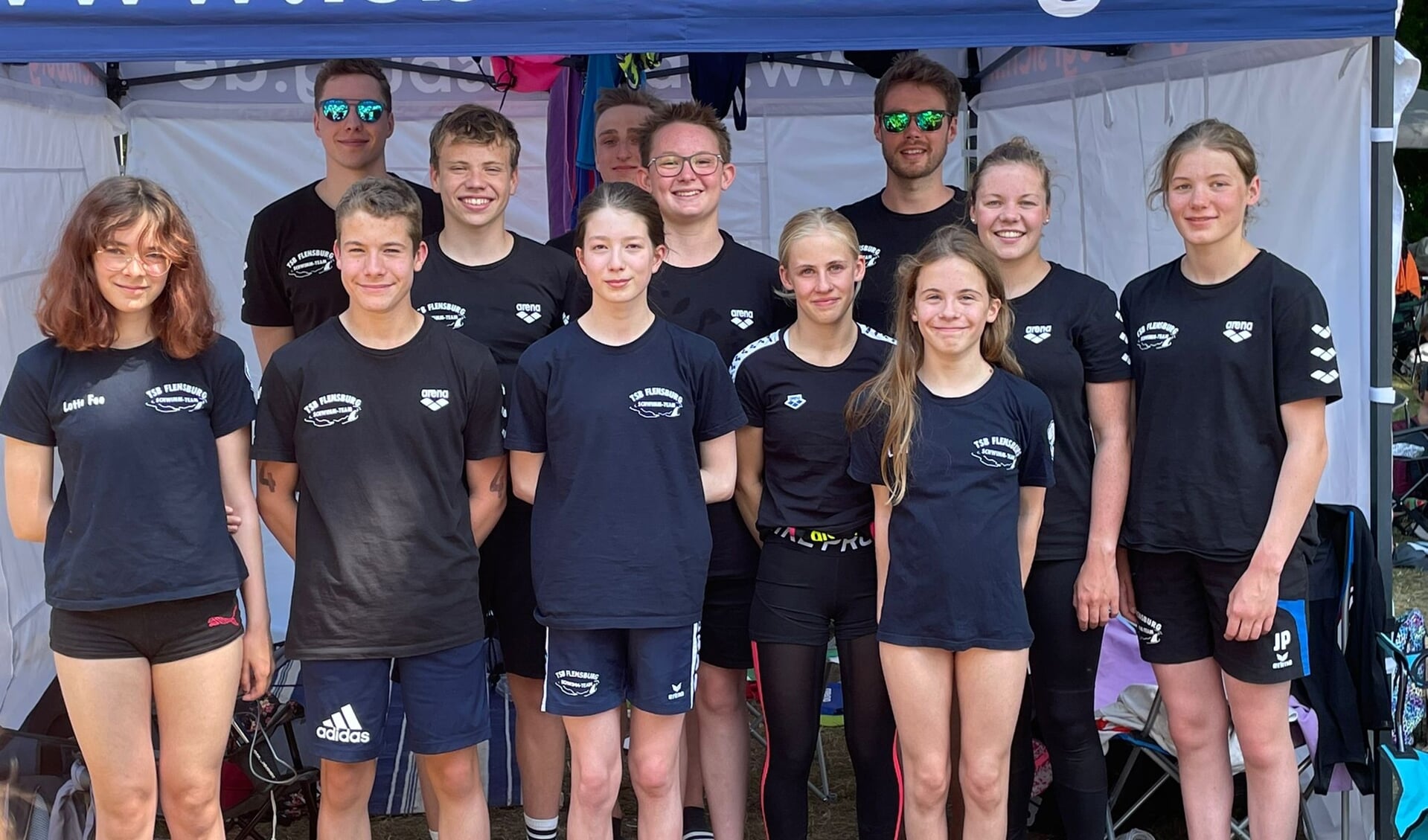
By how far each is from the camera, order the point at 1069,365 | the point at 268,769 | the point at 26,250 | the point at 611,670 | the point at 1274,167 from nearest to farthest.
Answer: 1. the point at 611,670
2. the point at 1069,365
3. the point at 268,769
4. the point at 1274,167
5. the point at 26,250

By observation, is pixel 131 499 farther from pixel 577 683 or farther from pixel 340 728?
pixel 577 683

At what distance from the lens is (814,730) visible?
10.5ft

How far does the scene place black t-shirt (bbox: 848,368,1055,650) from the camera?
297cm

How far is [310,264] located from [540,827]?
1589 mm

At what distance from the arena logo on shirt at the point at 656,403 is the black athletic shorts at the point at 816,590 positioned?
40cm

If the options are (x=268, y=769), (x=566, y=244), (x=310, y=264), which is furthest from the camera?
(x=268, y=769)

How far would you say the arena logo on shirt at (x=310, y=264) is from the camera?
3.57 meters

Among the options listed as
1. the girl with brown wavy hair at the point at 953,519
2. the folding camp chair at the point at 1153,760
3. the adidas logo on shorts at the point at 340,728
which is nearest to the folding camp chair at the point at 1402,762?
the folding camp chair at the point at 1153,760

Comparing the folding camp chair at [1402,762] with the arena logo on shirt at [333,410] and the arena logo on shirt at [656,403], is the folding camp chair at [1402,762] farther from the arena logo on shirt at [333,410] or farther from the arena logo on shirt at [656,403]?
the arena logo on shirt at [333,410]

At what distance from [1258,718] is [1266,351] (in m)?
0.85

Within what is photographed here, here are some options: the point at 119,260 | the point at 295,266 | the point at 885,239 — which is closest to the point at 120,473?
the point at 119,260

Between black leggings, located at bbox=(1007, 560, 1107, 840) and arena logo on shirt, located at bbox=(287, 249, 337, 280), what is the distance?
1979 mm

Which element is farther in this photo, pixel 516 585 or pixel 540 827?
pixel 540 827

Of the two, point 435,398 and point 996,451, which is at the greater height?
point 435,398
